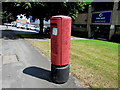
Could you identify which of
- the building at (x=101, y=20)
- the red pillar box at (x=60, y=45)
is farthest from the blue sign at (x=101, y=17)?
the red pillar box at (x=60, y=45)

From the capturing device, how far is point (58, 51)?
11.7 ft

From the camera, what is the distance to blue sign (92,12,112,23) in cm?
1580

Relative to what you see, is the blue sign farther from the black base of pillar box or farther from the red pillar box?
the black base of pillar box

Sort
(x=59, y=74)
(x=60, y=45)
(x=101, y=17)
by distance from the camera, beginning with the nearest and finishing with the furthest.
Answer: (x=60, y=45)
(x=59, y=74)
(x=101, y=17)

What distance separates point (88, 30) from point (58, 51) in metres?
16.4

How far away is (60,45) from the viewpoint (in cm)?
353

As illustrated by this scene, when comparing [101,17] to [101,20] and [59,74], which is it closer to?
[101,20]

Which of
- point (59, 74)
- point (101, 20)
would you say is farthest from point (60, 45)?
point (101, 20)

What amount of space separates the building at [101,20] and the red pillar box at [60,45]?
13.6 meters

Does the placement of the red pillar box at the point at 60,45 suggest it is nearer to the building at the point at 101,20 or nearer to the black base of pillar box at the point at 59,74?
the black base of pillar box at the point at 59,74

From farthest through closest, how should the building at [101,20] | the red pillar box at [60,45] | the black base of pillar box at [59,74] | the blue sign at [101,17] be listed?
the blue sign at [101,17] → the building at [101,20] → the black base of pillar box at [59,74] → the red pillar box at [60,45]

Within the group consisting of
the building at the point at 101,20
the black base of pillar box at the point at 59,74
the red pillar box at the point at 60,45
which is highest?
the building at the point at 101,20

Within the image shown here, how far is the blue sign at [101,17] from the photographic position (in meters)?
15.8

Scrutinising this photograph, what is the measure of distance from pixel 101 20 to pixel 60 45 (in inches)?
592
